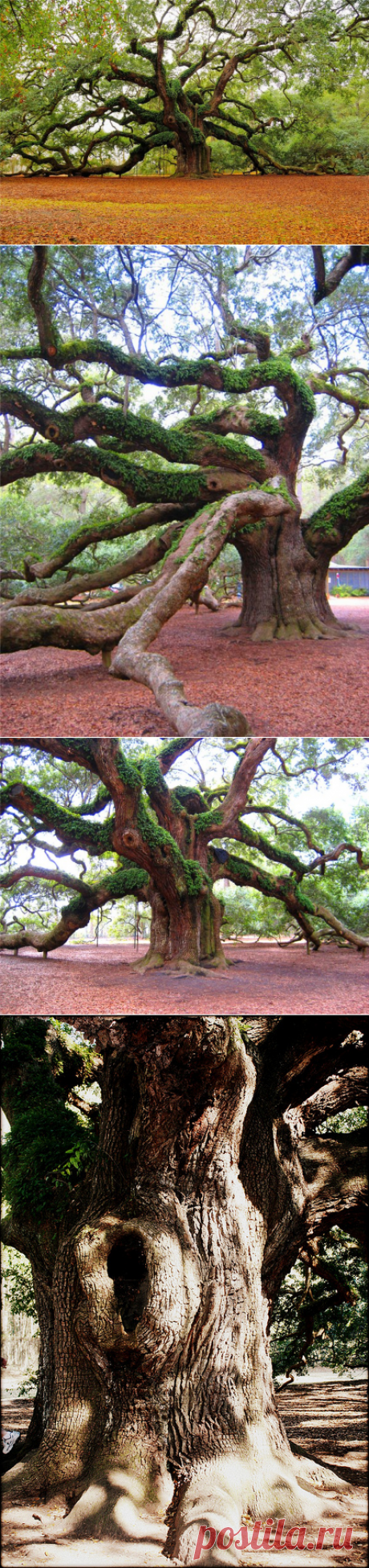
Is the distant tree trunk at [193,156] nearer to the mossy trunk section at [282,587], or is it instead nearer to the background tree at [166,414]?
the background tree at [166,414]

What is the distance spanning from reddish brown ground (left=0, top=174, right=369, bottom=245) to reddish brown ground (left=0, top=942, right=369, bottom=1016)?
3792 millimetres

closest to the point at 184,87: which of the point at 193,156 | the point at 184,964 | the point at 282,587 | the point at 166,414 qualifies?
the point at 193,156

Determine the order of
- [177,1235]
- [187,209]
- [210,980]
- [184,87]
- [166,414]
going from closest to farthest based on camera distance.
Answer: [166,414] → [210,980] → [177,1235] → [187,209] → [184,87]

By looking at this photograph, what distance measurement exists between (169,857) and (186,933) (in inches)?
16.2

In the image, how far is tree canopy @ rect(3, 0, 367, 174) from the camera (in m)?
9.83

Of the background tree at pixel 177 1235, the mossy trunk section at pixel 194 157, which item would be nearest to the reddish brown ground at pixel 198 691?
the background tree at pixel 177 1235

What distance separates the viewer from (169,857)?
5.40 m

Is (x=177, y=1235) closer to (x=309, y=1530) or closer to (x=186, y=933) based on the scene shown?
(x=309, y=1530)

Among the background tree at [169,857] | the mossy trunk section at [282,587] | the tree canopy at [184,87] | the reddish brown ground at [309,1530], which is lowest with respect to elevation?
the reddish brown ground at [309,1530]

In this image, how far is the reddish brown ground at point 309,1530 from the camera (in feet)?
18.5

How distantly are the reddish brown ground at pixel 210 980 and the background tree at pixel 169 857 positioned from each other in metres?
0.09

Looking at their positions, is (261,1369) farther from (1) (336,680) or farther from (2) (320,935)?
(1) (336,680)

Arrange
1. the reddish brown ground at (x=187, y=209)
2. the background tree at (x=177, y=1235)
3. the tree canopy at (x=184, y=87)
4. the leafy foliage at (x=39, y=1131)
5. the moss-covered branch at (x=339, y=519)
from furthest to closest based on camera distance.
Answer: the tree canopy at (x=184, y=87)
the leafy foliage at (x=39, y=1131)
the reddish brown ground at (x=187, y=209)
the background tree at (x=177, y=1235)
the moss-covered branch at (x=339, y=519)

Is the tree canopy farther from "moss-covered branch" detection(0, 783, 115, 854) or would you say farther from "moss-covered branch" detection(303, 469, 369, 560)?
"moss-covered branch" detection(0, 783, 115, 854)
